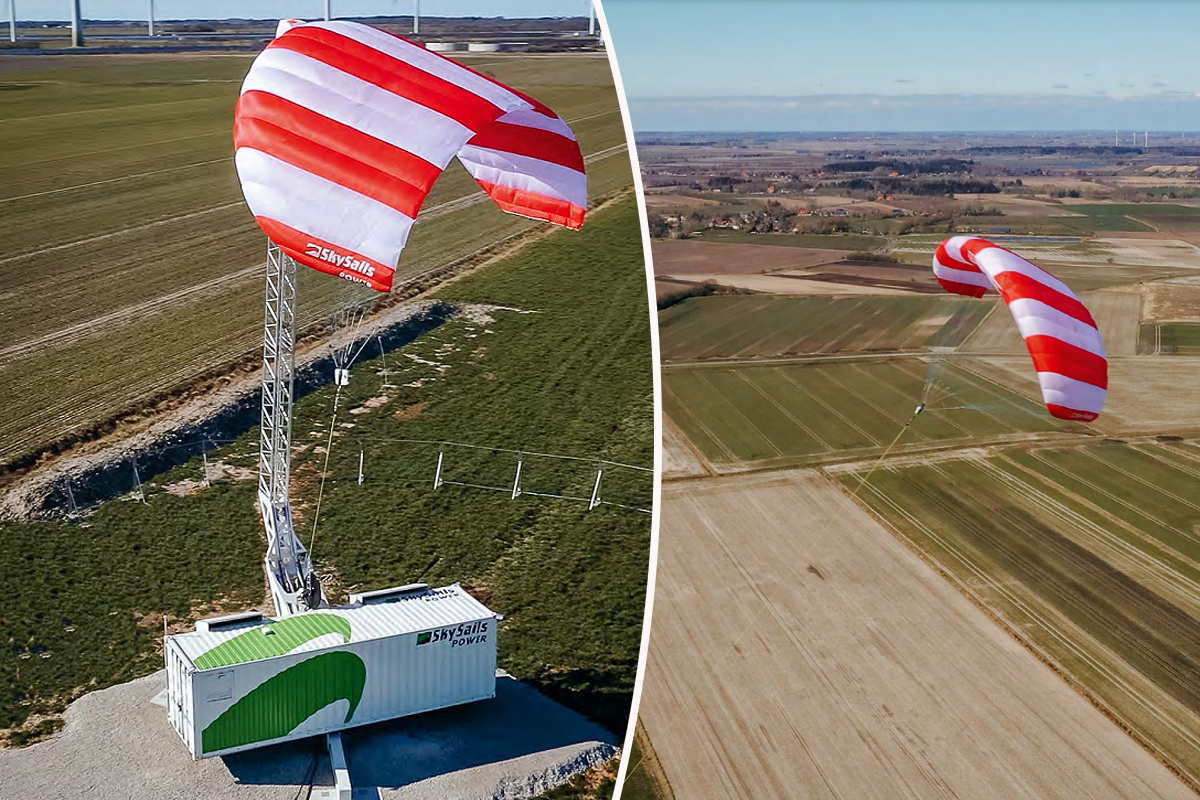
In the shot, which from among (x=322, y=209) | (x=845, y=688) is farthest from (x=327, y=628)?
(x=845, y=688)

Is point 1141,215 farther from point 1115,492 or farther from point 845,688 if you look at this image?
point 845,688

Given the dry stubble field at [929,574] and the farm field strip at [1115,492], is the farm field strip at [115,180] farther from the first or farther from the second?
the farm field strip at [1115,492]

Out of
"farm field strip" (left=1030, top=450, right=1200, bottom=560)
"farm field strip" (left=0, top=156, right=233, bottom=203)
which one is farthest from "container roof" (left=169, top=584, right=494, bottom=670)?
"farm field strip" (left=1030, top=450, right=1200, bottom=560)

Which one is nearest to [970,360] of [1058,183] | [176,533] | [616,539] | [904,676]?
[904,676]

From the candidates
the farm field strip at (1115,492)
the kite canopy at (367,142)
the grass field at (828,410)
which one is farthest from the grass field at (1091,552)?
the kite canopy at (367,142)

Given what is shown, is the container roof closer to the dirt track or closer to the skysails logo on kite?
the skysails logo on kite

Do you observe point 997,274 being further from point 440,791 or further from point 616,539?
point 440,791
